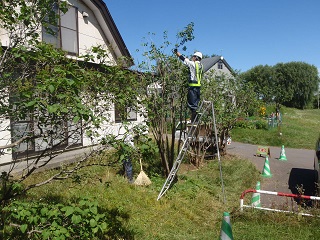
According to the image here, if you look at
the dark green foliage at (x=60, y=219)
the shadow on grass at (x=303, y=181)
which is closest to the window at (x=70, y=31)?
the dark green foliage at (x=60, y=219)

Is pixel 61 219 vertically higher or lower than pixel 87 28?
lower

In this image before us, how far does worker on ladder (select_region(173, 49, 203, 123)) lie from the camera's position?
6.84 metres

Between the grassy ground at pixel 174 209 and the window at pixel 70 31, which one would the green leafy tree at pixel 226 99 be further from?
the window at pixel 70 31

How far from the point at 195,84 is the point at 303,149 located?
39.4 ft

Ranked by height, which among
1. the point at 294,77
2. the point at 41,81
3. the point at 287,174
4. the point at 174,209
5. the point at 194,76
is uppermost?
the point at 294,77

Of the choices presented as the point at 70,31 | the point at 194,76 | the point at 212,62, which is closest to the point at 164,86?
the point at 194,76

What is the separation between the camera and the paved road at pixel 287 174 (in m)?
7.55

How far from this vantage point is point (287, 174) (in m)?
10.4

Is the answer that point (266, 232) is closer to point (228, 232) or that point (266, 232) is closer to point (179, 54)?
point (228, 232)

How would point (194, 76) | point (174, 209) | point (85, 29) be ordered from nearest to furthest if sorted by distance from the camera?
point (174, 209)
point (194, 76)
point (85, 29)

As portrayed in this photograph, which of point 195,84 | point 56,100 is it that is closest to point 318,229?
point 195,84

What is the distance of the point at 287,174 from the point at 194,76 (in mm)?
6016

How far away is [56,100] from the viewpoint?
9.31ft

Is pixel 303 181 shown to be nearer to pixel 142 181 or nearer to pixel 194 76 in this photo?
pixel 194 76
